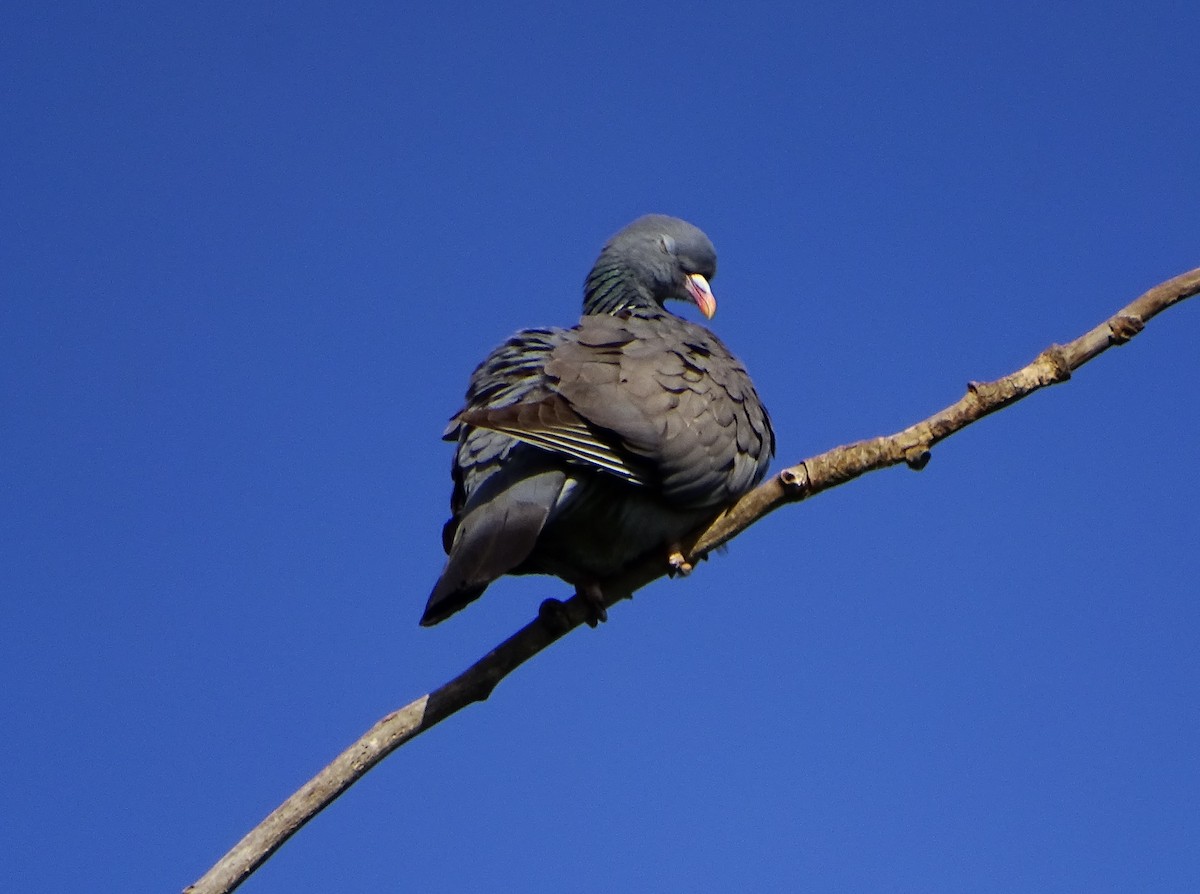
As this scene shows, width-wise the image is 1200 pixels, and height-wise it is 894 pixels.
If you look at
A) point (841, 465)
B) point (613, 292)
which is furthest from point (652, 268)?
point (841, 465)

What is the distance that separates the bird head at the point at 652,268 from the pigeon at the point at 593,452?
2.82ft

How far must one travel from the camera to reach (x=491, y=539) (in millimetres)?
4207

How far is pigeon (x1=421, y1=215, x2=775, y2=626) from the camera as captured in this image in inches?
169

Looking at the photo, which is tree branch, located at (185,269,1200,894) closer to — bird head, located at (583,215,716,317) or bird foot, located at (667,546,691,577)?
bird foot, located at (667,546,691,577)

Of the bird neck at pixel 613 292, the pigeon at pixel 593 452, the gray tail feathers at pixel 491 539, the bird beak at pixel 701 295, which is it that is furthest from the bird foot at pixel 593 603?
the bird beak at pixel 701 295

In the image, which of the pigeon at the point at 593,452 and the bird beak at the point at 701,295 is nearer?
the pigeon at the point at 593,452

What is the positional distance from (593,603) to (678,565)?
0.31 m

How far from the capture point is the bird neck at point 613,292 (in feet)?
20.6

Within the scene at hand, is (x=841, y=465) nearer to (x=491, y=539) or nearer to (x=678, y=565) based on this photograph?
(x=678, y=565)

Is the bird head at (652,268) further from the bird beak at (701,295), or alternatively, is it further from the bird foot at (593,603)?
the bird foot at (593,603)

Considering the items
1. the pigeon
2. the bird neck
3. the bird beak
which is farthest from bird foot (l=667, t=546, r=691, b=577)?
the bird beak

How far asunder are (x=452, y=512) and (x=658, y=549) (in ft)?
2.19

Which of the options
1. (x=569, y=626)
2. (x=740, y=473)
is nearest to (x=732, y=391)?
(x=740, y=473)

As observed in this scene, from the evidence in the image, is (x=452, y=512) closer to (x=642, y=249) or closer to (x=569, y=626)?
(x=569, y=626)
